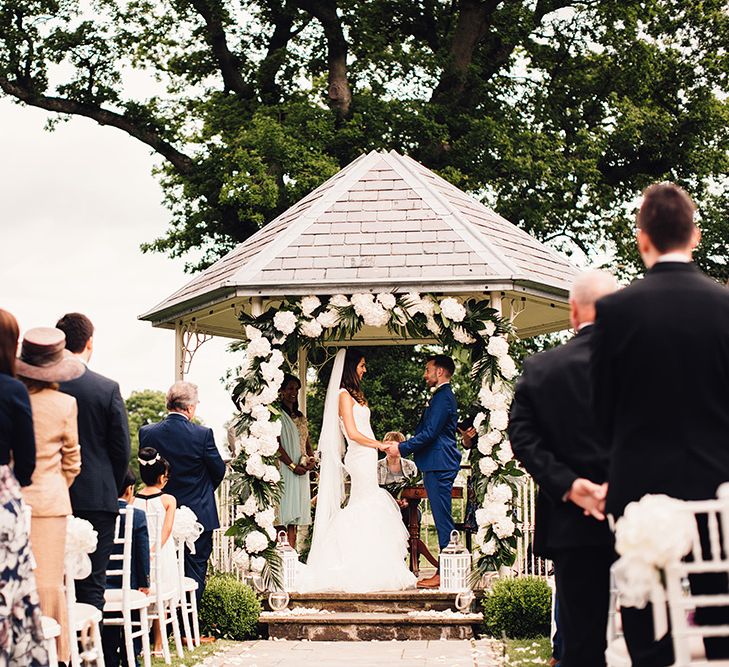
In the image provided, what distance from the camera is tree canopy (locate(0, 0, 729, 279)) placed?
21.4 metres

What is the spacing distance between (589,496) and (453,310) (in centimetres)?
685

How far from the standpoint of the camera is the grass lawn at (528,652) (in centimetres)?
880

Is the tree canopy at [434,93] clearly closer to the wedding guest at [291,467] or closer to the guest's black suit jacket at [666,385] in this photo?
the wedding guest at [291,467]

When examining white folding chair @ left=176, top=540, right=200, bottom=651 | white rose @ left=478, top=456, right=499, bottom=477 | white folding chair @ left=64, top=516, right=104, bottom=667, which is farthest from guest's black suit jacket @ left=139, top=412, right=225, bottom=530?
white folding chair @ left=64, top=516, right=104, bottom=667

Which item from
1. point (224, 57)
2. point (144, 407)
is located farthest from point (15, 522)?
point (144, 407)

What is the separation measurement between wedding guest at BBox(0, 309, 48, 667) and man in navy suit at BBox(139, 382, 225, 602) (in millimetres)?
4545

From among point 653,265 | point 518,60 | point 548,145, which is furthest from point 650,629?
point 518,60

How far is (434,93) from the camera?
2261 cm

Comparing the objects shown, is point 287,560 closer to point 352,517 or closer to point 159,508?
point 352,517

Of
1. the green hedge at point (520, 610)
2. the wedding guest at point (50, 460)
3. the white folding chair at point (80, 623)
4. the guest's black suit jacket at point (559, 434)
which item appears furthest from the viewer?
the green hedge at point (520, 610)

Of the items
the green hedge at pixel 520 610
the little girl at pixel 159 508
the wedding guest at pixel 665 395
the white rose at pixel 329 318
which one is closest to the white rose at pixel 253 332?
the white rose at pixel 329 318

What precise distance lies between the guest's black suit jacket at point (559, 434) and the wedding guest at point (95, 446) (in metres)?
2.99

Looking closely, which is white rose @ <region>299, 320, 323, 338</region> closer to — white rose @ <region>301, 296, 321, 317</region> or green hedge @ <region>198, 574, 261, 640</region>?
white rose @ <region>301, 296, 321, 317</region>

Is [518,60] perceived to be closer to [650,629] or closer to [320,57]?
[320,57]
